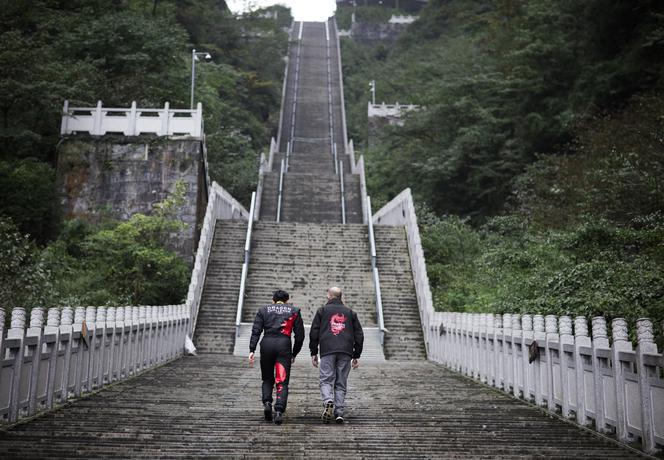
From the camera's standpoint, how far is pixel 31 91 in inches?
1046

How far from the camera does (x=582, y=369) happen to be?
28.9 feet

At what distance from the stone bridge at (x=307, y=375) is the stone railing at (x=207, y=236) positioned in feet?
0.28

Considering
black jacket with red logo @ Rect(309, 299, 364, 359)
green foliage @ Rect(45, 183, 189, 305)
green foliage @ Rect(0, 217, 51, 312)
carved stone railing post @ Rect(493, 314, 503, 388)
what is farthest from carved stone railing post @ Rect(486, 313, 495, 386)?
green foliage @ Rect(45, 183, 189, 305)

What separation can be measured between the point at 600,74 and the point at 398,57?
4459 cm

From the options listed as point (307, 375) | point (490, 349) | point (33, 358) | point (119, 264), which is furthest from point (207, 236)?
point (33, 358)

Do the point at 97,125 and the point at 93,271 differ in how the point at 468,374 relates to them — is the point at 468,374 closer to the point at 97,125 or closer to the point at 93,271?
the point at 93,271

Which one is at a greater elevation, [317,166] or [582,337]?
[317,166]

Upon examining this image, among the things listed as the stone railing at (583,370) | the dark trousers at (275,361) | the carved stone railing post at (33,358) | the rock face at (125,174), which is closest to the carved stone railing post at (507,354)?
Result: the stone railing at (583,370)

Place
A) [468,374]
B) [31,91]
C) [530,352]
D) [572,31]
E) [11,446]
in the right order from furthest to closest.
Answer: [572,31], [31,91], [468,374], [530,352], [11,446]

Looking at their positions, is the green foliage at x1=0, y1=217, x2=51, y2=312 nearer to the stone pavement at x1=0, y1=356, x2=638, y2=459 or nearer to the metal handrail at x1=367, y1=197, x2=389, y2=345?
the stone pavement at x1=0, y1=356, x2=638, y2=459

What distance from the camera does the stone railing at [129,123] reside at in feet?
93.6

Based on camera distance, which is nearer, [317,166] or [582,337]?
[582,337]

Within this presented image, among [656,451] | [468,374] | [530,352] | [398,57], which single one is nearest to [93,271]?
[468,374]

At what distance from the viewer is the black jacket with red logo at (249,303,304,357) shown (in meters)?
9.22
